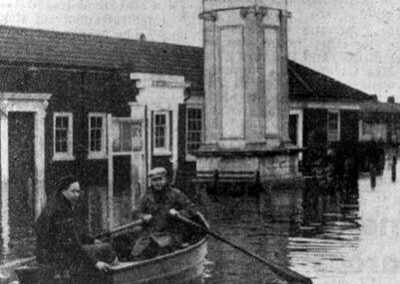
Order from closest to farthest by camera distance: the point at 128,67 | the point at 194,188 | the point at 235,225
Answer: the point at 235,225 < the point at 194,188 < the point at 128,67

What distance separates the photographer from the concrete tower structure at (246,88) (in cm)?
2952

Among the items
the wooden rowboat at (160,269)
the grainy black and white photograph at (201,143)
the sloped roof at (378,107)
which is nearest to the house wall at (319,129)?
the grainy black and white photograph at (201,143)

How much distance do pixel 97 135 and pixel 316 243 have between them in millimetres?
15616

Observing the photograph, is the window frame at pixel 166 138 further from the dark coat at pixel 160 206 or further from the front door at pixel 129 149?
the dark coat at pixel 160 206

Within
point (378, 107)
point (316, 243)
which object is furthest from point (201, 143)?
point (378, 107)

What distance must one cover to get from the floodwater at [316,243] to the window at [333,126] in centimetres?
1793

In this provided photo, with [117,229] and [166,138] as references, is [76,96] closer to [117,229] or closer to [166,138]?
[166,138]

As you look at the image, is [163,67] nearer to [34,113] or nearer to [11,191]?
[34,113]

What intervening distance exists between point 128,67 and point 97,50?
7.24 ft

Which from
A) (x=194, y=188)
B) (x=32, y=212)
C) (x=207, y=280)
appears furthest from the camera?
(x=194, y=188)

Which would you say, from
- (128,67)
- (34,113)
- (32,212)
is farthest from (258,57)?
(32,212)

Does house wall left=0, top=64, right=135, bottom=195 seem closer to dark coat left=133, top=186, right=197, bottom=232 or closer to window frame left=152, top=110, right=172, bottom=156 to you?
window frame left=152, top=110, right=172, bottom=156

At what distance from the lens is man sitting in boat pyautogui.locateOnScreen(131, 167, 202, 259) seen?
12945 millimetres

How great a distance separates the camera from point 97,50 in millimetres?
32844
